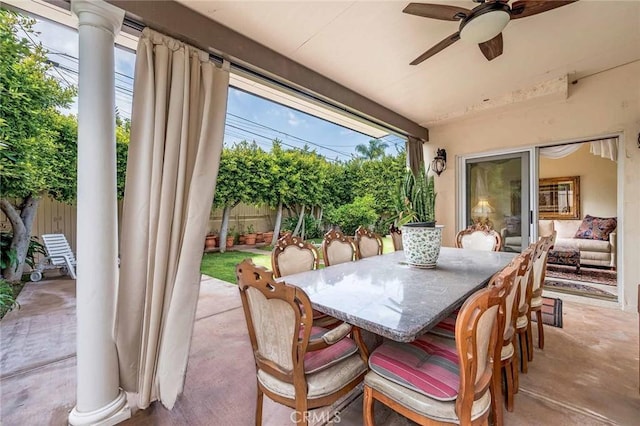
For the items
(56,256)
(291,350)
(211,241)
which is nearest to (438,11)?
(291,350)

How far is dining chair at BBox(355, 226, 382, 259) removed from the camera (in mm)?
2627

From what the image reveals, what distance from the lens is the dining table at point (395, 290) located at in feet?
3.53

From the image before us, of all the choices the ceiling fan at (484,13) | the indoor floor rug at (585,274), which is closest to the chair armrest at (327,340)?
the ceiling fan at (484,13)

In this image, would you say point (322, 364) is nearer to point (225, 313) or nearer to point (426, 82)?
point (225, 313)

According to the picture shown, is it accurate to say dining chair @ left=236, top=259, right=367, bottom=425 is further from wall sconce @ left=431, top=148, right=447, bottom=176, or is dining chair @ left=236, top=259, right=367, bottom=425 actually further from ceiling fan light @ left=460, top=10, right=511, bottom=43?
wall sconce @ left=431, top=148, right=447, bottom=176

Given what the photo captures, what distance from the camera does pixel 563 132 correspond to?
341 cm

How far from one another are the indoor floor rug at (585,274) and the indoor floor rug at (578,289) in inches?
15.0

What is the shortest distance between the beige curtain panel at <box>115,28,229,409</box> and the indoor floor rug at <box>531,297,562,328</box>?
336cm

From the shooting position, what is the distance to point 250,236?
7.49 meters

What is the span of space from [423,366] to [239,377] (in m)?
1.35

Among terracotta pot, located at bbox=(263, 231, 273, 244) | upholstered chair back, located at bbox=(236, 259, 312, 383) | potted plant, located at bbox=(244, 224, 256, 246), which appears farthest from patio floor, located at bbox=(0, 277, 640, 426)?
terracotta pot, located at bbox=(263, 231, 273, 244)

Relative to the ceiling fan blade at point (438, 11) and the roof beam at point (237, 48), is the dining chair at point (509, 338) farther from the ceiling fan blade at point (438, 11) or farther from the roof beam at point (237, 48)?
the roof beam at point (237, 48)

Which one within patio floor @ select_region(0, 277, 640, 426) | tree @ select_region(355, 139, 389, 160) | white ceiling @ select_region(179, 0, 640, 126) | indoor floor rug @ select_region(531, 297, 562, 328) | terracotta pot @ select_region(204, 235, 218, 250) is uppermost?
tree @ select_region(355, 139, 389, 160)

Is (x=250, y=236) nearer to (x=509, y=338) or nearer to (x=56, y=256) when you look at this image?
(x=56, y=256)
